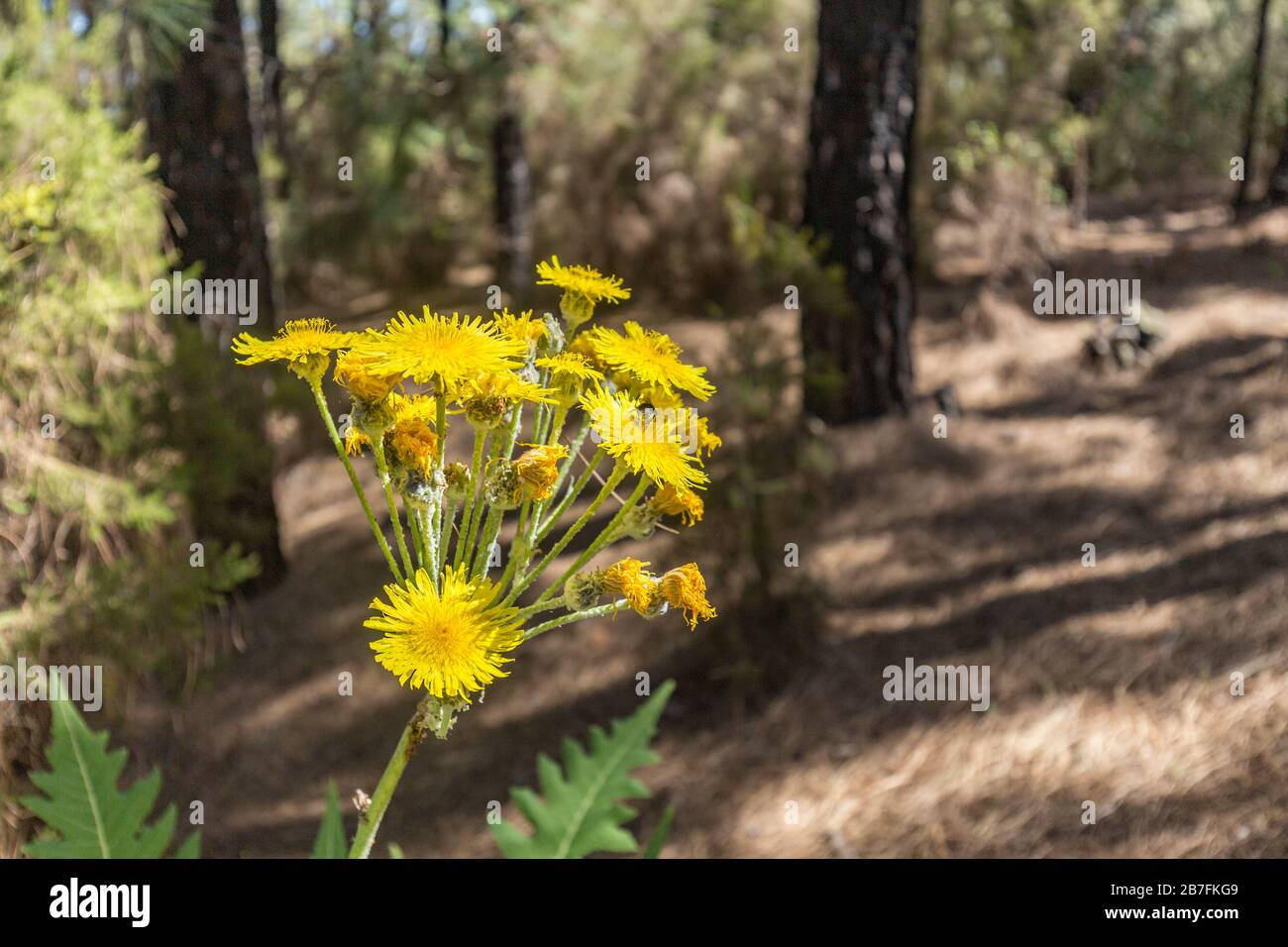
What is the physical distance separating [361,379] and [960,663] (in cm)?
362

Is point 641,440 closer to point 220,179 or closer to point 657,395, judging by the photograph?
point 657,395

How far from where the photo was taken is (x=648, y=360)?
92 centimetres

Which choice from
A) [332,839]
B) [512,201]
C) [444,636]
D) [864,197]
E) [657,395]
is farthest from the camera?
[512,201]

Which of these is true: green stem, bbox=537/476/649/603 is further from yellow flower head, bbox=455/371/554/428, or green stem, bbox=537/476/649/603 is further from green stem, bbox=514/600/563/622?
yellow flower head, bbox=455/371/554/428

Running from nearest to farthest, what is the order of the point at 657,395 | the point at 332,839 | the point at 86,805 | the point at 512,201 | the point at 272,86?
the point at 657,395
the point at 332,839
the point at 86,805
the point at 272,86
the point at 512,201

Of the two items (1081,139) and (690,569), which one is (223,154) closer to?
(690,569)

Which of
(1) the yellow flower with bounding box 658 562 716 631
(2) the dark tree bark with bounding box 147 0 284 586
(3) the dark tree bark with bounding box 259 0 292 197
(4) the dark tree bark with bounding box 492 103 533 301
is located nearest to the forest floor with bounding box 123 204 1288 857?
(2) the dark tree bark with bounding box 147 0 284 586

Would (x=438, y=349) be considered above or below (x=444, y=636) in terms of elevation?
above

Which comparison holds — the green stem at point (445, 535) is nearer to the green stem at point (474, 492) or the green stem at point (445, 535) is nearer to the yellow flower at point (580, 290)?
the green stem at point (474, 492)

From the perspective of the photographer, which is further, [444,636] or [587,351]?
[587,351]

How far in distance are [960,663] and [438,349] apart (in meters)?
3.65

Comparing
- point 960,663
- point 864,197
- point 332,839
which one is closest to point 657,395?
point 332,839

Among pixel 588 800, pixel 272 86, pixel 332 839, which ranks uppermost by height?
pixel 272 86

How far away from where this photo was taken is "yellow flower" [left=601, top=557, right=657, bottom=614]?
0.94m
